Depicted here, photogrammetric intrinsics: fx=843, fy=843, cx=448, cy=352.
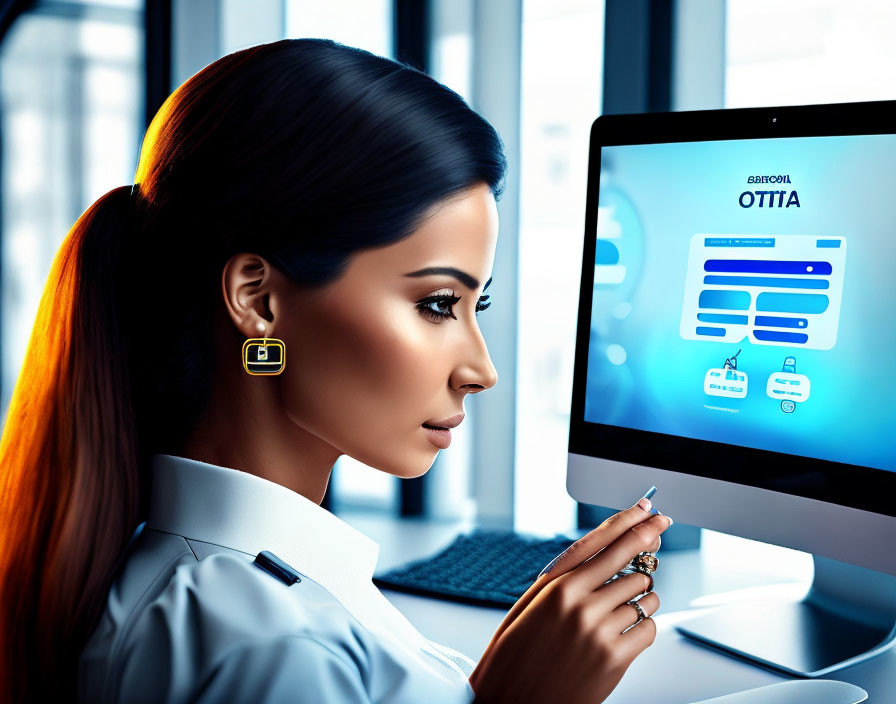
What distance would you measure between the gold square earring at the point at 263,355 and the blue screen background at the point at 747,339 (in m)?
0.50

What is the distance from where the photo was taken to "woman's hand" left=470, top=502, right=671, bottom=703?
24.5 inches

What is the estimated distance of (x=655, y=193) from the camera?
100cm

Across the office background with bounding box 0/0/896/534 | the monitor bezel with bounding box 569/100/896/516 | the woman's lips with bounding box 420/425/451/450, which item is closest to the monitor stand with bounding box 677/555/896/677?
the monitor bezel with bounding box 569/100/896/516

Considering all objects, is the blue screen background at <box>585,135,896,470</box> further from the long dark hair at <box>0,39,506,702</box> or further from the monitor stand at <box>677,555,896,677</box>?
the long dark hair at <box>0,39,506,702</box>

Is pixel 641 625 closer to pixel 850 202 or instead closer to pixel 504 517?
pixel 850 202

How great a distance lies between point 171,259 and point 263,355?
0.11m

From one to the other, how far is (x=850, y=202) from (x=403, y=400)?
50cm

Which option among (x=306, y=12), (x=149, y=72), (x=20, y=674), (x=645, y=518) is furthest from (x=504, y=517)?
(x=149, y=72)

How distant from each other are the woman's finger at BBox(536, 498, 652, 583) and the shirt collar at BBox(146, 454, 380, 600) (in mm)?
169

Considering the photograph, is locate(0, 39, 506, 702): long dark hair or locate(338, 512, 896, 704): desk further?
locate(338, 512, 896, 704): desk

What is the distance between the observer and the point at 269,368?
64 centimetres

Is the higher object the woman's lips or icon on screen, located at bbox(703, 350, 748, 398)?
icon on screen, located at bbox(703, 350, 748, 398)

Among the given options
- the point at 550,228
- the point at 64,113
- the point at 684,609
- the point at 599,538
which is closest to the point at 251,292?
the point at 599,538

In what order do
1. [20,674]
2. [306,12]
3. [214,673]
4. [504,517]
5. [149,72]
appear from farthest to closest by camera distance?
[149,72], [306,12], [504,517], [20,674], [214,673]
